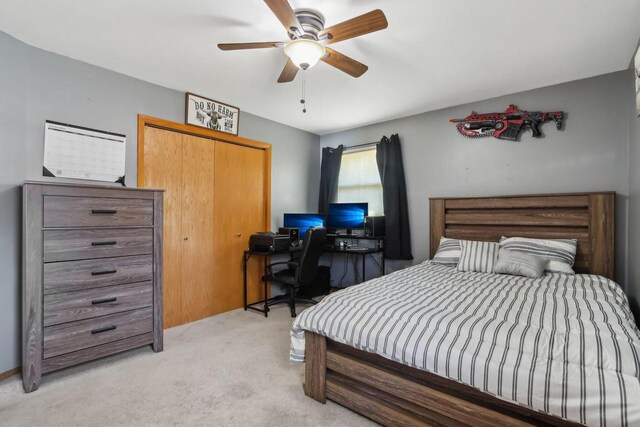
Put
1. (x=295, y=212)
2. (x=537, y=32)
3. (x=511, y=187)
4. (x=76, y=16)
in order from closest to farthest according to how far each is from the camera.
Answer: (x=76, y=16) → (x=537, y=32) → (x=511, y=187) → (x=295, y=212)

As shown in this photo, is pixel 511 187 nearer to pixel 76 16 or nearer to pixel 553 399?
pixel 553 399

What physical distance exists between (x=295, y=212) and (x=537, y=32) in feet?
10.6

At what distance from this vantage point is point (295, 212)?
445cm

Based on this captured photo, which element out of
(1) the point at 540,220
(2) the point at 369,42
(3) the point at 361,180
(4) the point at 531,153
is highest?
(2) the point at 369,42

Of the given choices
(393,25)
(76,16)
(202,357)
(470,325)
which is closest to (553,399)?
(470,325)

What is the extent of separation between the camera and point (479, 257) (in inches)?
113

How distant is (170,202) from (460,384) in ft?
9.43

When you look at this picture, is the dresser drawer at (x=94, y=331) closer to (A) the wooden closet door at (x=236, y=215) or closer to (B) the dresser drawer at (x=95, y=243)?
(B) the dresser drawer at (x=95, y=243)

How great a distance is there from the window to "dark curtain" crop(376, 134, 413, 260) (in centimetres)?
22

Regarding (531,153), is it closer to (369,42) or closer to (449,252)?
(449,252)

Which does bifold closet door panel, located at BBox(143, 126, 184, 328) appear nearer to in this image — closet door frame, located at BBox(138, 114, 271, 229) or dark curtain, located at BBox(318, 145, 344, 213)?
closet door frame, located at BBox(138, 114, 271, 229)

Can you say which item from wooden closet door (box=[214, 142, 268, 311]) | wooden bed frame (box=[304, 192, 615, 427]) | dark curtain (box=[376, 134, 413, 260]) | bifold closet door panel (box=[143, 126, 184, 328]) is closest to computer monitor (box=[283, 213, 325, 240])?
wooden closet door (box=[214, 142, 268, 311])

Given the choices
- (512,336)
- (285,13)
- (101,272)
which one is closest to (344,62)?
(285,13)

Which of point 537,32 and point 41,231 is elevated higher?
point 537,32
